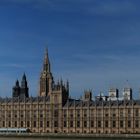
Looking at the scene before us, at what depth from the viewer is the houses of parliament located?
15450 centimetres

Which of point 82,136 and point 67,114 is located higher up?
point 67,114

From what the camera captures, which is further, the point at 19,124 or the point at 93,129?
the point at 19,124

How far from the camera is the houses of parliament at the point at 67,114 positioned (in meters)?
154

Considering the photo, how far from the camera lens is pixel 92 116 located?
522 feet

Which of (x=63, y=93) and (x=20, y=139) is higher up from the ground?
(x=63, y=93)

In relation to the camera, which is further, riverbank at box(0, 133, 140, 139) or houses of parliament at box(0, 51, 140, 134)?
houses of parliament at box(0, 51, 140, 134)

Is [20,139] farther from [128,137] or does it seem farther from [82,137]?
[128,137]

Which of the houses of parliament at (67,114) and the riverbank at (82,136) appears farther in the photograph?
the houses of parliament at (67,114)

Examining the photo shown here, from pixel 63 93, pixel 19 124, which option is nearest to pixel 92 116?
pixel 63 93

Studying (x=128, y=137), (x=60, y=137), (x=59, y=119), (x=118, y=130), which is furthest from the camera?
(x=59, y=119)

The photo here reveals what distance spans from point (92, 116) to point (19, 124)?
2952 cm

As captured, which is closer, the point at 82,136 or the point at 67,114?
the point at 82,136

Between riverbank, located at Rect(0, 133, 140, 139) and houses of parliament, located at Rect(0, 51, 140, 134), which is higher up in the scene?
houses of parliament, located at Rect(0, 51, 140, 134)

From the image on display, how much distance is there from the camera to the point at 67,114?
163375 millimetres
